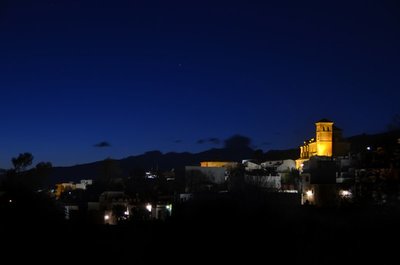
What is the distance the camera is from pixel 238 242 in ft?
41.2

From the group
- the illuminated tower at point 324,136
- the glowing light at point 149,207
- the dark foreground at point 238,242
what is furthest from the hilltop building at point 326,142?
the dark foreground at point 238,242

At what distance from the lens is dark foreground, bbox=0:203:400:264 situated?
12453 millimetres

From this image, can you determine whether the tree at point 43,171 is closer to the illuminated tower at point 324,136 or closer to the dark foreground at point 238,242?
the illuminated tower at point 324,136

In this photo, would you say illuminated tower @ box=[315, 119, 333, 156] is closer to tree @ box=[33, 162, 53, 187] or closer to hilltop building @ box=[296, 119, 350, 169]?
hilltop building @ box=[296, 119, 350, 169]

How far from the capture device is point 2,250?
49.0ft

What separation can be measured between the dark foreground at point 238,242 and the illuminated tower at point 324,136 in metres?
38.5

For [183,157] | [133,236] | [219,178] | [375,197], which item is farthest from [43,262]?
[183,157]

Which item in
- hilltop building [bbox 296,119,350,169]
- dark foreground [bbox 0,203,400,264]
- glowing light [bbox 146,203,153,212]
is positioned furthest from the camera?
hilltop building [bbox 296,119,350,169]

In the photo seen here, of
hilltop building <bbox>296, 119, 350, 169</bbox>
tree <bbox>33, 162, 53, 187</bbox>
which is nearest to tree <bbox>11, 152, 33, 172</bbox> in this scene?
tree <bbox>33, 162, 53, 187</bbox>

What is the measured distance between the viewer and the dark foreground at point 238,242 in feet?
40.9

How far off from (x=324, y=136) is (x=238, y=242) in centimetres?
4293

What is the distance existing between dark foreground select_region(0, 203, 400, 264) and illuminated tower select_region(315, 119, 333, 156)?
38.5 metres

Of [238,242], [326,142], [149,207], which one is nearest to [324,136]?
[326,142]

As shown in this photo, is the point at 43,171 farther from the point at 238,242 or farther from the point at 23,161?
the point at 238,242
